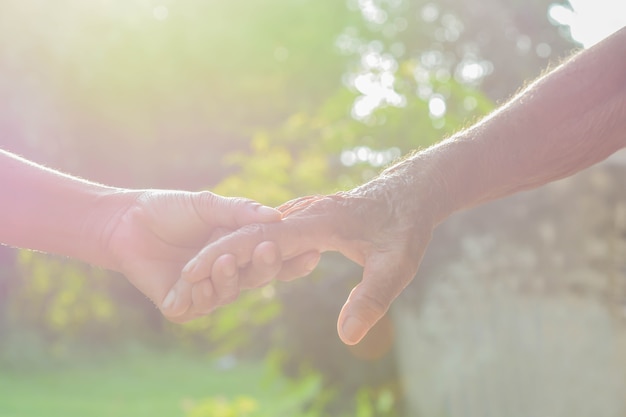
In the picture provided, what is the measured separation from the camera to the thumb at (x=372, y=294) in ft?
7.22

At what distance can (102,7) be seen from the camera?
51.8ft

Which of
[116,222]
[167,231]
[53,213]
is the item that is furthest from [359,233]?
[53,213]

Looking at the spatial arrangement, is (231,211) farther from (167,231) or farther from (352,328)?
(352,328)

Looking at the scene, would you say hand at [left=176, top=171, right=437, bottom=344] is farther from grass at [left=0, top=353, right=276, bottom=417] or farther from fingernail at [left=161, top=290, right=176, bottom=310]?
A: grass at [left=0, top=353, right=276, bottom=417]

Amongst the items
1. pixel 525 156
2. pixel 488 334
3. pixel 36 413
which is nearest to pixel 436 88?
pixel 488 334

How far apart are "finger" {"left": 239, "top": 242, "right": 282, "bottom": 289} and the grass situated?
7.46 metres

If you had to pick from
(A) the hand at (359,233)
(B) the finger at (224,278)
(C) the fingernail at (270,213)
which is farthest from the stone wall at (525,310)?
(B) the finger at (224,278)

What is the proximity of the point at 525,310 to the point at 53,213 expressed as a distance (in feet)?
12.3

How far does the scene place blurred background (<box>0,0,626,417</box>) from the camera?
5.45 metres

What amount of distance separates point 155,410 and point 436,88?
6134 millimetres

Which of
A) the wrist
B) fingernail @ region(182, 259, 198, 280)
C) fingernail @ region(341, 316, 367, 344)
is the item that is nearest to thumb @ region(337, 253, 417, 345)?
fingernail @ region(341, 316, 367, 344)

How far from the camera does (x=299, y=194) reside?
7.93 metres

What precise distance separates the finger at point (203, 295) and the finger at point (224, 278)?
0.01m

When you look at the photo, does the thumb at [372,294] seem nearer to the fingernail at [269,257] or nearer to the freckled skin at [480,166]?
the freckled skin at [480,166]
